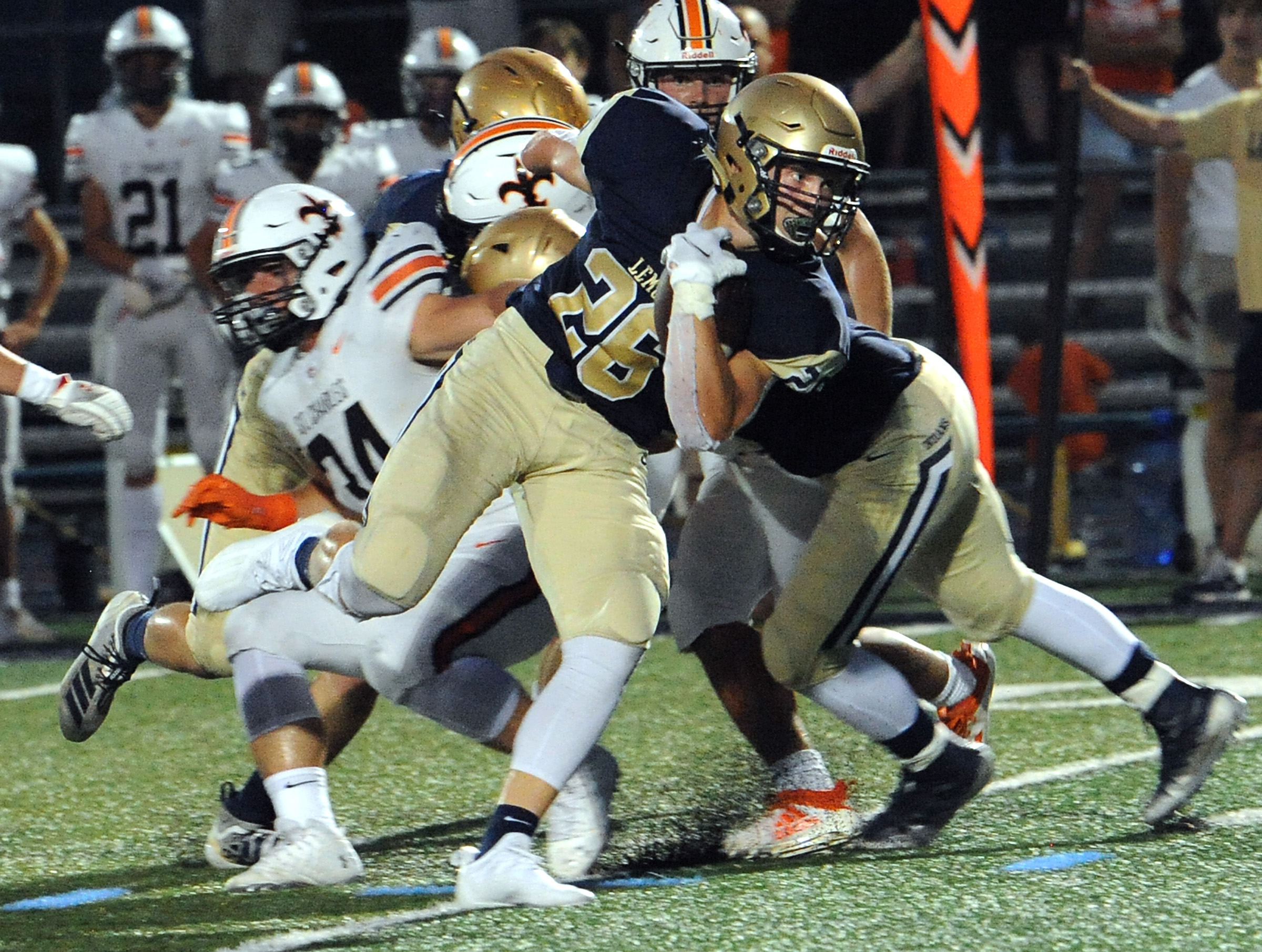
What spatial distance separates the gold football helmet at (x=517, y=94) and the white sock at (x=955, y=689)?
1245 mm

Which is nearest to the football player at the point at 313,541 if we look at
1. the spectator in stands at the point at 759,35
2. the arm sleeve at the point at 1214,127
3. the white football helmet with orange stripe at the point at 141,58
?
the spectator in stands at the point at 759,35

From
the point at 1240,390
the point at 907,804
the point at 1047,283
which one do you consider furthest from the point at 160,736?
the point at 1240,390

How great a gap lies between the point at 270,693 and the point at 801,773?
891mm

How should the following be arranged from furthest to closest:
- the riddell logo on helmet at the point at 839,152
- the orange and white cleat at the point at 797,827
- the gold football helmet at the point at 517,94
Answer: the gold football helmet at the point at 517,94 < the orange and white cleat at the point at 797,827 < the riddell logo on helmet at the point at 839,152

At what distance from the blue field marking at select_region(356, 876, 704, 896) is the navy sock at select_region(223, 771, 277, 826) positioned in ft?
1.34

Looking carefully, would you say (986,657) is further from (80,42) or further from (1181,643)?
(80,42)

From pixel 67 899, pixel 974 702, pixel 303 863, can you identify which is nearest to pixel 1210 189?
pixel 974 702

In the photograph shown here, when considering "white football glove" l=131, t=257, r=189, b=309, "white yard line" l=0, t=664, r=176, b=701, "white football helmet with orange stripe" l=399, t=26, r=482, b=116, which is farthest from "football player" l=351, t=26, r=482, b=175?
"white yard line" l=0, t=664, r=176, b=701

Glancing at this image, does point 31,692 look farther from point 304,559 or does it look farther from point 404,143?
point 304,559

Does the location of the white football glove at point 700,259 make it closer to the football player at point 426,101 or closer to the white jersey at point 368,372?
the white jersey at point 368,372

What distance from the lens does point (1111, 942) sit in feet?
8.43

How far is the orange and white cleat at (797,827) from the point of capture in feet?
10.8

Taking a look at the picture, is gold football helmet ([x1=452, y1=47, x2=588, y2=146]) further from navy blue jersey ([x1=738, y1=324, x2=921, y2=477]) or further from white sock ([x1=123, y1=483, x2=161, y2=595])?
white sock ([x1=123, y1=483, x2=161, y2=595])

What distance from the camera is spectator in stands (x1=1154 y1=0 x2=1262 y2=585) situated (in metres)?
6.41
